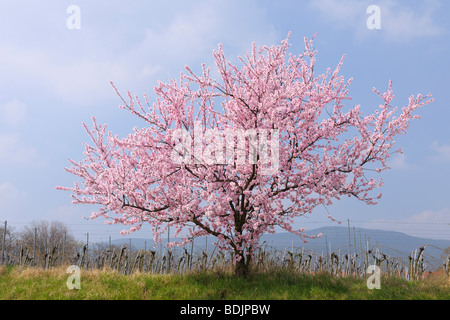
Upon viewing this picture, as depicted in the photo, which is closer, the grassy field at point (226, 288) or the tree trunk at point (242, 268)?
the grassy field at point (226, 288)

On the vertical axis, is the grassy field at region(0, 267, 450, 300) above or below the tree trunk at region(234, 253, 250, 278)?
below

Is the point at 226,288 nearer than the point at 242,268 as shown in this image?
Yes

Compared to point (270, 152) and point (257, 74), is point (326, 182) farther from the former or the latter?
point (257, 74)

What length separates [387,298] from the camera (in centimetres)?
971

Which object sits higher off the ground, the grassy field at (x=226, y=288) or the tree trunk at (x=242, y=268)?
the tree trunk at (x=242, y=268)

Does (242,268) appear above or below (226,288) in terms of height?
above

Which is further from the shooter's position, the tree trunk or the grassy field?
the tree trunk

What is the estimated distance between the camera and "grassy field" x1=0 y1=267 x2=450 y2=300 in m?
9.62

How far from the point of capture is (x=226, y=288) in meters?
9.98

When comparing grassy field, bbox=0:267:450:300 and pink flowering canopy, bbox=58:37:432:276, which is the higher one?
pink flowering canopy, bbox=58:37:432:276

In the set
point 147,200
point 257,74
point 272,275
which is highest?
point 257,74

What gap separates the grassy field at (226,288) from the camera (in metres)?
9.62
